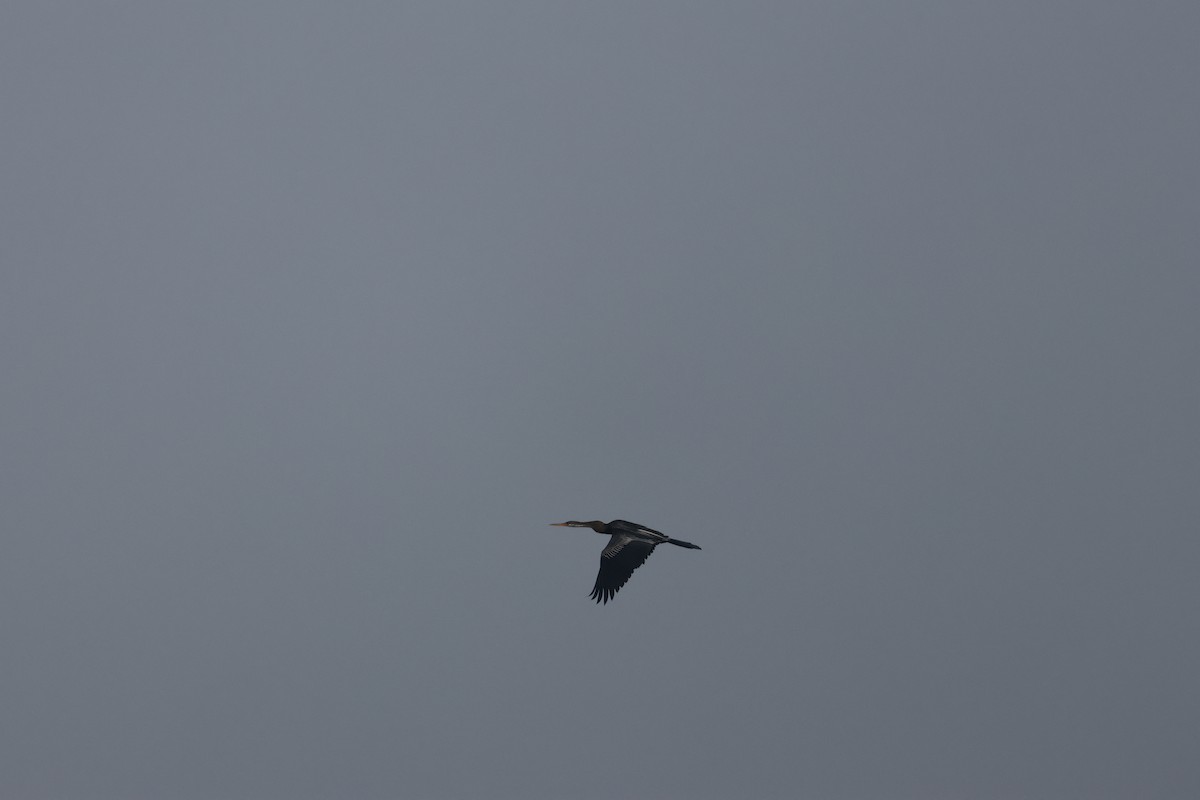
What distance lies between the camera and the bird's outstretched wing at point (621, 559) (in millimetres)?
42375

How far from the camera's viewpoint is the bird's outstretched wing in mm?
42375

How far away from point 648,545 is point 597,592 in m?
2.47

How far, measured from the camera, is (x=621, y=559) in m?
42.6

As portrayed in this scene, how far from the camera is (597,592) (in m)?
42.5

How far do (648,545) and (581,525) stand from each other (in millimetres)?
2925

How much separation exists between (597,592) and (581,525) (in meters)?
2.91

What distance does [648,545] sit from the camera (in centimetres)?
4275
